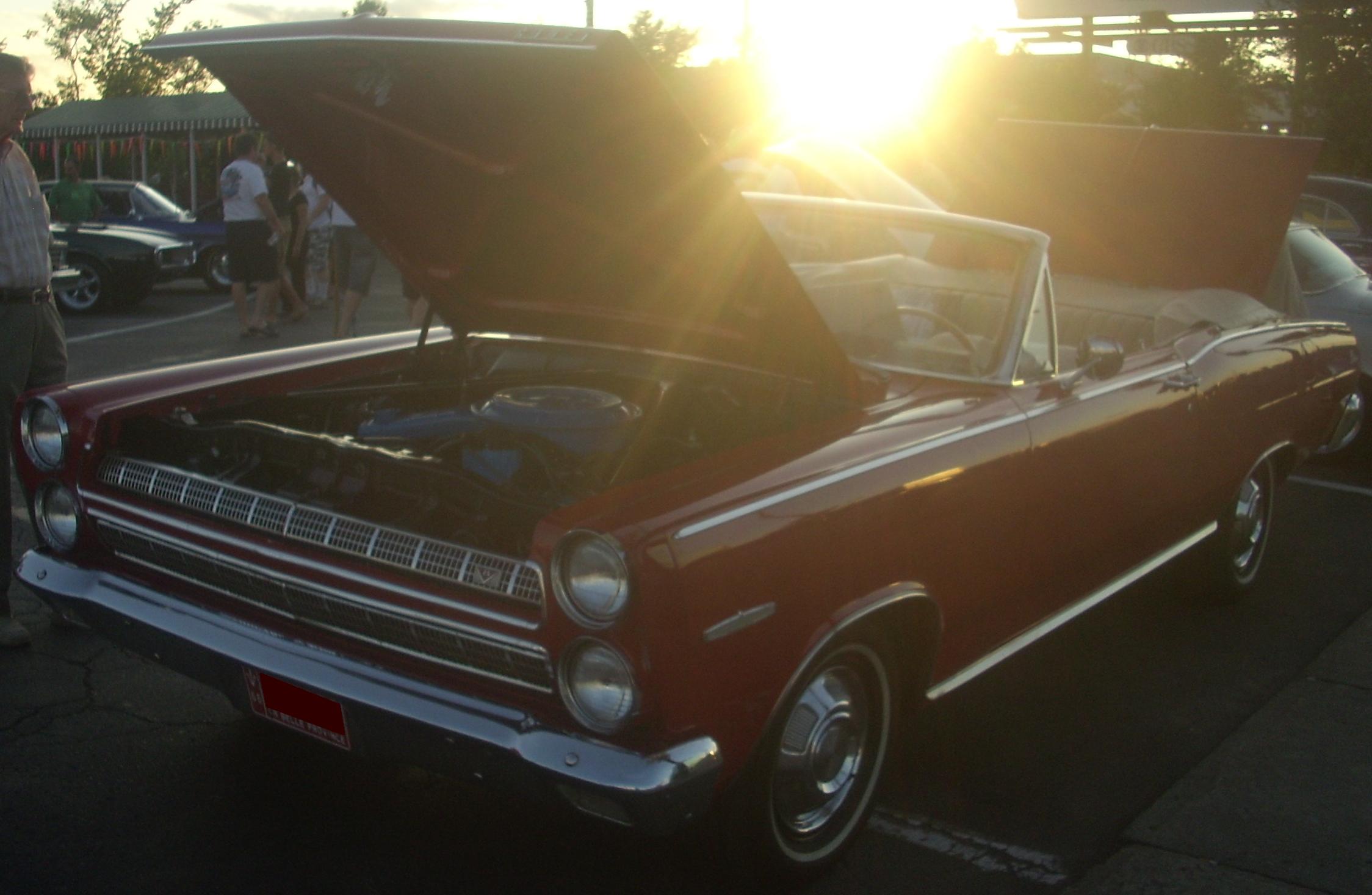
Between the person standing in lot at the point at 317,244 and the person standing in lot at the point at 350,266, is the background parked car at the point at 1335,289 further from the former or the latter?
the person standing in lot at the point at 317,244

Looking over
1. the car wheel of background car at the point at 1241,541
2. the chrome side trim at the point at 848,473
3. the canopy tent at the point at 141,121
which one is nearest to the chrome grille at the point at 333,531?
the chrome side trim at the point at 848,473

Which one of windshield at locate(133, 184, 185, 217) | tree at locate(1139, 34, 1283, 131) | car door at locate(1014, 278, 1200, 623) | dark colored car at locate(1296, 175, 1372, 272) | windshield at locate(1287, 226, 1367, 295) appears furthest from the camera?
tree at locate(1139, 34, 1283, 131)

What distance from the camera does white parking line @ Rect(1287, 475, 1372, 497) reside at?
6.86m

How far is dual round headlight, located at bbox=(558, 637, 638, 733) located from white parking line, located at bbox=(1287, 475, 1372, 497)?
5.71 metres

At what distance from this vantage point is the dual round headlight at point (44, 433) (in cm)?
321

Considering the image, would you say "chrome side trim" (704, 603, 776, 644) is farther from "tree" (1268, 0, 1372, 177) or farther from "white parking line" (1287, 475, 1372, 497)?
"tree" (1268, 0, 1372, 177)

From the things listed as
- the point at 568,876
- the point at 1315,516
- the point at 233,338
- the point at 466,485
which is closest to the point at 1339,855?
the point at 568,876

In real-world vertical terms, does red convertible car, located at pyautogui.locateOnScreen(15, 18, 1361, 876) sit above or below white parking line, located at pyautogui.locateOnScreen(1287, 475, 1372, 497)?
above

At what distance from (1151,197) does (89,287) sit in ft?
37.7

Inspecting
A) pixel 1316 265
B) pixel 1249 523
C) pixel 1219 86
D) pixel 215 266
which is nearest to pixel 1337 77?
pixel 1219 86

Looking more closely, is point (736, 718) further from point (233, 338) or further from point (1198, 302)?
point (233, 338)

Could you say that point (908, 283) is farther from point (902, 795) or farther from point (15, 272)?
point (15, 272)

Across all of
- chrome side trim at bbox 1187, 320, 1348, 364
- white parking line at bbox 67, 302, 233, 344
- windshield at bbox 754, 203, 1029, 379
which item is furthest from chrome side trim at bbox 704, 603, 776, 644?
white parking line at bbox 67, 302, 233, 344

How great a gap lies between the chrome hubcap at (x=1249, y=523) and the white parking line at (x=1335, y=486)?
211cm
